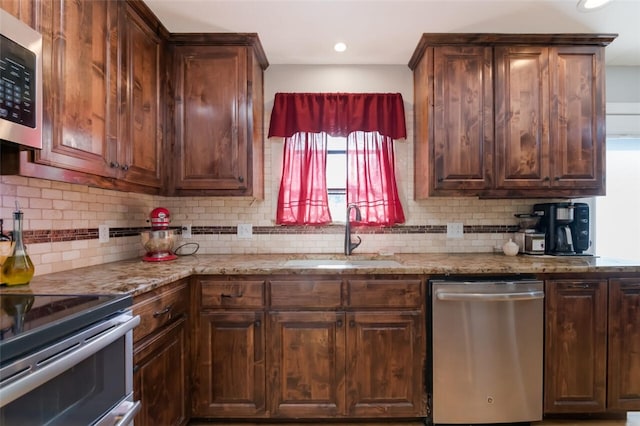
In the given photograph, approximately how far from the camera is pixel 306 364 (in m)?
1.81

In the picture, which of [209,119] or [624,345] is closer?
[624,345]

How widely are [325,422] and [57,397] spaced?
1.42 m

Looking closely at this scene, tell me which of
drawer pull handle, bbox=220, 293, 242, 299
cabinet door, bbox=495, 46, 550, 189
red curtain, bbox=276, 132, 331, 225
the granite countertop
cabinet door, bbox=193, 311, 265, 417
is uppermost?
cabinet door, bbox=495, 46, 550, 189

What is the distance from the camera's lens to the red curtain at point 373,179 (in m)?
2.46

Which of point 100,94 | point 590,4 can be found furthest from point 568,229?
point 100,94

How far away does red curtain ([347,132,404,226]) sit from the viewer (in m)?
2.46

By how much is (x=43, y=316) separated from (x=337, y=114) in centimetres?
210

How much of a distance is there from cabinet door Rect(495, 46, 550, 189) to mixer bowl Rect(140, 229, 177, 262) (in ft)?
7.52

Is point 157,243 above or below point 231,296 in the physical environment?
above

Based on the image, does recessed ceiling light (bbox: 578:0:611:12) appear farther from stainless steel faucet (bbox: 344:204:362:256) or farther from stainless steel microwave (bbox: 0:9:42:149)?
stainless steel microwave (bbox: 0:9:42:149)

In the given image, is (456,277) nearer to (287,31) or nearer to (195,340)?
(195,340)

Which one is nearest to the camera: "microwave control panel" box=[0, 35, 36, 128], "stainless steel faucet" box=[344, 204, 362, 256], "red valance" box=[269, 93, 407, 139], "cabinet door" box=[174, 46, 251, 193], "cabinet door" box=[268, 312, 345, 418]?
"microwave control panel" box=[0, 35, 36, 128]

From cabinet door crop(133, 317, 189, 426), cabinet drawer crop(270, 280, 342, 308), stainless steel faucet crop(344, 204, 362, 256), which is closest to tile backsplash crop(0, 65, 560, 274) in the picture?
stainless steel faucet crop(344, 204, 362, 256)

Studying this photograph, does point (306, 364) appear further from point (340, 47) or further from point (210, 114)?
point (340, 47)
